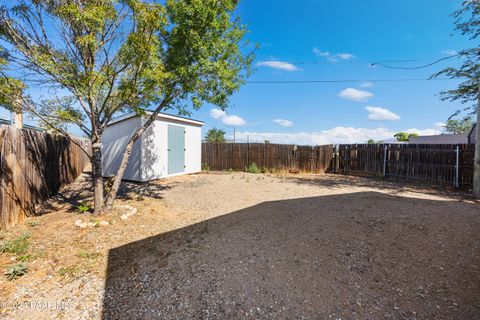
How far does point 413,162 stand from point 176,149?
31.8 ft

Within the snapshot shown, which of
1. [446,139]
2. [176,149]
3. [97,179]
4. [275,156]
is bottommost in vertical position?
[97,179]

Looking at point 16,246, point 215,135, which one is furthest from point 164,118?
point 215,135

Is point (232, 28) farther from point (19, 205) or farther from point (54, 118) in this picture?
point (19, 205)

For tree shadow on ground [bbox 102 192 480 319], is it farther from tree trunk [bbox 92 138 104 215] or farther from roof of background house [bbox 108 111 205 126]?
roof of background house [bbox 108 111 205 126]

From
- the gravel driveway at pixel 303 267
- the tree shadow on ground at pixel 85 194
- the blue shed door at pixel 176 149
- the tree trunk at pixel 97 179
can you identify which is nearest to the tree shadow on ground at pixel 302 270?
the gravel driveway at pixel 303 267

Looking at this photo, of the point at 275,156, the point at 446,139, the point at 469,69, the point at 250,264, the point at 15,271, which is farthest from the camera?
the point at 446,139

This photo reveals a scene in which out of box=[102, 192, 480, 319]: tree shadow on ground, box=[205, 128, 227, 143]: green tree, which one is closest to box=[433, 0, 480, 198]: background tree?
box=[102, 192, 480, 319]: tree shadow on ground

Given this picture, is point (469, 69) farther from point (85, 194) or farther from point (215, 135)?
point (215, 135)

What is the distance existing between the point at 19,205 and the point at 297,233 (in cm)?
485

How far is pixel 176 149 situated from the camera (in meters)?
8.89

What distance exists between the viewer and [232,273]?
2330mm

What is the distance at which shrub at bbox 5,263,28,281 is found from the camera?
2244 mm

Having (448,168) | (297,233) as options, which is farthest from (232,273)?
(448,168)

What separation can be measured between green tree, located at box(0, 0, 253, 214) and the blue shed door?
4142mm
